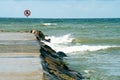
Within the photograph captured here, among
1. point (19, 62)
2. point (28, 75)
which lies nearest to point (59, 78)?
point (19, 62)

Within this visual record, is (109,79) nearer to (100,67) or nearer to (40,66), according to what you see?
(100,67)

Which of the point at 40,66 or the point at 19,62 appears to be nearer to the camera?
the point at 40,66

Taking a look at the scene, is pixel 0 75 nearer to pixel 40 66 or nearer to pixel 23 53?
pixel 40 66

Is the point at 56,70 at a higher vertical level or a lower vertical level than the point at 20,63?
lower

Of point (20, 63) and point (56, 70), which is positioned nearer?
point (20, 63)

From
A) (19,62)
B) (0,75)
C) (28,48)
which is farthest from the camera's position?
(28,48)

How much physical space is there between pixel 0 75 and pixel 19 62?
2504 mm

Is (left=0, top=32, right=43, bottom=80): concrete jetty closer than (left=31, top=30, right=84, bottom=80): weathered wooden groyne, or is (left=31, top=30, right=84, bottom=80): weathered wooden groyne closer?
(left=0, top=32, right=43, bottom=80): concrete jetty

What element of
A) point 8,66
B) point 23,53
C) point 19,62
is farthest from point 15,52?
point 8,66

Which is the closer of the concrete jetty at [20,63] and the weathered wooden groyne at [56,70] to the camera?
the concrete jetty at [20,63]

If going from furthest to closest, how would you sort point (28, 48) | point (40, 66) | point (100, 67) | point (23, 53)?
point (100, 67) < point (28, 48) < point (23, 53) < point (40, 66)

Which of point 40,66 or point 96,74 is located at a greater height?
point 40,66

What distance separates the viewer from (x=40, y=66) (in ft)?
37.2

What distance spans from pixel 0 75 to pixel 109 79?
6.49 meters
